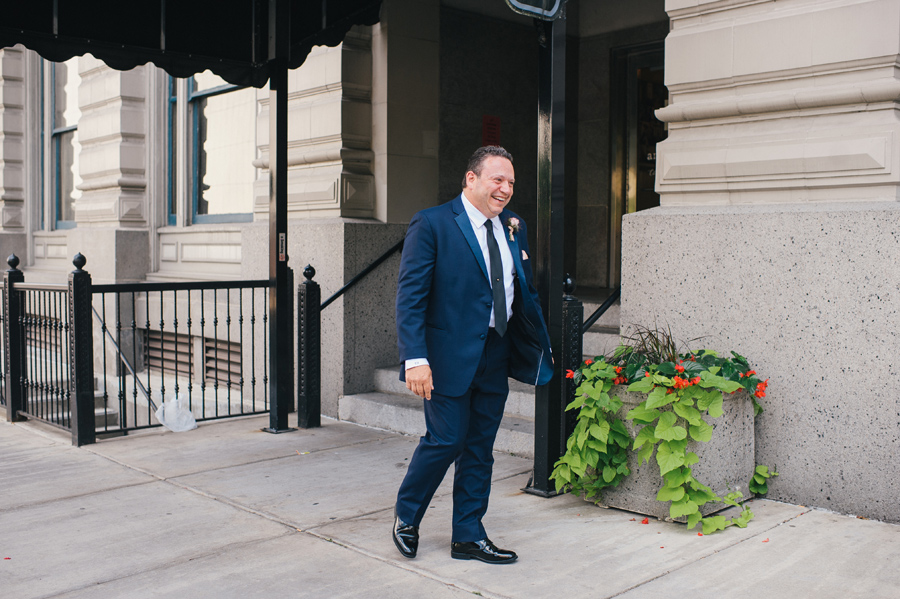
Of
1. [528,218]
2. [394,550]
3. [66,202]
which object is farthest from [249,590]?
[66,202]

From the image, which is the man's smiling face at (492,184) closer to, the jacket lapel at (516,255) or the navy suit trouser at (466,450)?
the jacket lapel at (516,255)

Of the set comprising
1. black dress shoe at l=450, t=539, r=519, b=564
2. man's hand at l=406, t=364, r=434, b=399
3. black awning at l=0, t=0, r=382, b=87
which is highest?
black awning at l=0, t=0, r=382, b=87

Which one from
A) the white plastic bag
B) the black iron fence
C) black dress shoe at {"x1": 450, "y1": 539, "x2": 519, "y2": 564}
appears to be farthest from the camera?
the white plastic bag

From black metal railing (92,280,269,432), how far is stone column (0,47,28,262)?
14.7 feet

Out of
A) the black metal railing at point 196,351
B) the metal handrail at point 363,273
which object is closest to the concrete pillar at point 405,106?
the metal handrail at point 363,273

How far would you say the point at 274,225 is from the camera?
24.1 ft

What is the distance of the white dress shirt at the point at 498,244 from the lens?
422 cm

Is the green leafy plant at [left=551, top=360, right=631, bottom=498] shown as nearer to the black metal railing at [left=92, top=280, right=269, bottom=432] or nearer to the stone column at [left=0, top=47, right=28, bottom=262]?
the black metal railing at [left=92, top=280, right=269, bottom=432]

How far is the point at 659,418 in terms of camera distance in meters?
4.73

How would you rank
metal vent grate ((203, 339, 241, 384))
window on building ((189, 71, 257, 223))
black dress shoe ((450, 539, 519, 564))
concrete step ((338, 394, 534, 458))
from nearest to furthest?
1. black dress shoe ((450, 539, 519, 564))
2. concrete step ((338, 394, 534, 458))
3. metal vent grate ((203, 339, 241, 384))
4. window on building ((189, 71, 257, 223))

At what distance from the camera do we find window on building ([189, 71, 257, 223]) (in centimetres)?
1073

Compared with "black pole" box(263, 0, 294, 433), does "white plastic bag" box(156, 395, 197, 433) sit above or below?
below

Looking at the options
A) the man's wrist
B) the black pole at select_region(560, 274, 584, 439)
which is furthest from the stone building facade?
the man's wrist

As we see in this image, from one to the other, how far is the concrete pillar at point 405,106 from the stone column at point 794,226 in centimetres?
310
